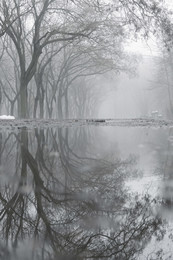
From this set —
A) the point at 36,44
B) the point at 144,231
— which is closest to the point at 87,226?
the point at 144,231

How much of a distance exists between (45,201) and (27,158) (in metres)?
3.74

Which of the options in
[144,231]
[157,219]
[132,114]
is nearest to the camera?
[144,231]

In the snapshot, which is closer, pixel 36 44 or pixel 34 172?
pixel 34 172

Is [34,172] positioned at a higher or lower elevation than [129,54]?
lower

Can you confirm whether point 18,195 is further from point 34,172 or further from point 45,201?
point 34,172

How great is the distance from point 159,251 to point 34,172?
384 centimetres

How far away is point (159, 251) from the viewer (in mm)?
2832

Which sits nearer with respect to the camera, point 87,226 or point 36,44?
point 87,226

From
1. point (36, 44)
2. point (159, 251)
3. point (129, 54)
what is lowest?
point (159, 251)

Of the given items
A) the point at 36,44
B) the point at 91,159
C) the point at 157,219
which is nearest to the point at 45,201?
the point at 157,219

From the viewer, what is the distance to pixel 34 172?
635cm

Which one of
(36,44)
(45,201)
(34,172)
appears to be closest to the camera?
(45,201)

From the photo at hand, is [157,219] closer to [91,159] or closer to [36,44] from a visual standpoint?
[91,159]

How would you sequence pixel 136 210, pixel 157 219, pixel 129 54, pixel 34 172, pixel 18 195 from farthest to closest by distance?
pixel 129 54
pixel 34 172
pixel 18 195
pixel 136 210
pixel 157 219
